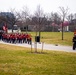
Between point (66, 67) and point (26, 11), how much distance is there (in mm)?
65800

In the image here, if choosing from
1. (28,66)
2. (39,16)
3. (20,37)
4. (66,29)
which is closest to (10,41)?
(20,37)

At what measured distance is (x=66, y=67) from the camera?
46.1 ft

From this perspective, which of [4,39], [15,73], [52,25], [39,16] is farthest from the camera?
[52,25]

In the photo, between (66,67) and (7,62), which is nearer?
(66,67)

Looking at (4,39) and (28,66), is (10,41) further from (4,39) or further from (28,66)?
(28,66)

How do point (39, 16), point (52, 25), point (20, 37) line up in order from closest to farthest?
point (20, 37), point (39, 16), point (52, 25)

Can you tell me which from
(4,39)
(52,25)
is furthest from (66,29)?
(4,39)

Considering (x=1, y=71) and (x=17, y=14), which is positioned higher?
(x=17, y=14)

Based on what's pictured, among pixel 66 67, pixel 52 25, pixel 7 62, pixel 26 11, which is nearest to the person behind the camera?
pixel 66 67

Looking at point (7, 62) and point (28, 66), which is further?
point (7, 62)

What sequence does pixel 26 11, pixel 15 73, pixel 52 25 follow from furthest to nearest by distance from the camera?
1. pixel 52 25
2. pixel 26 11
3. pixel 15 73

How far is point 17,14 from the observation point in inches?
3268

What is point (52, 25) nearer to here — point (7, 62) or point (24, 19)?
point (24, 19)

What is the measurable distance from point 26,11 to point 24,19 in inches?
180
